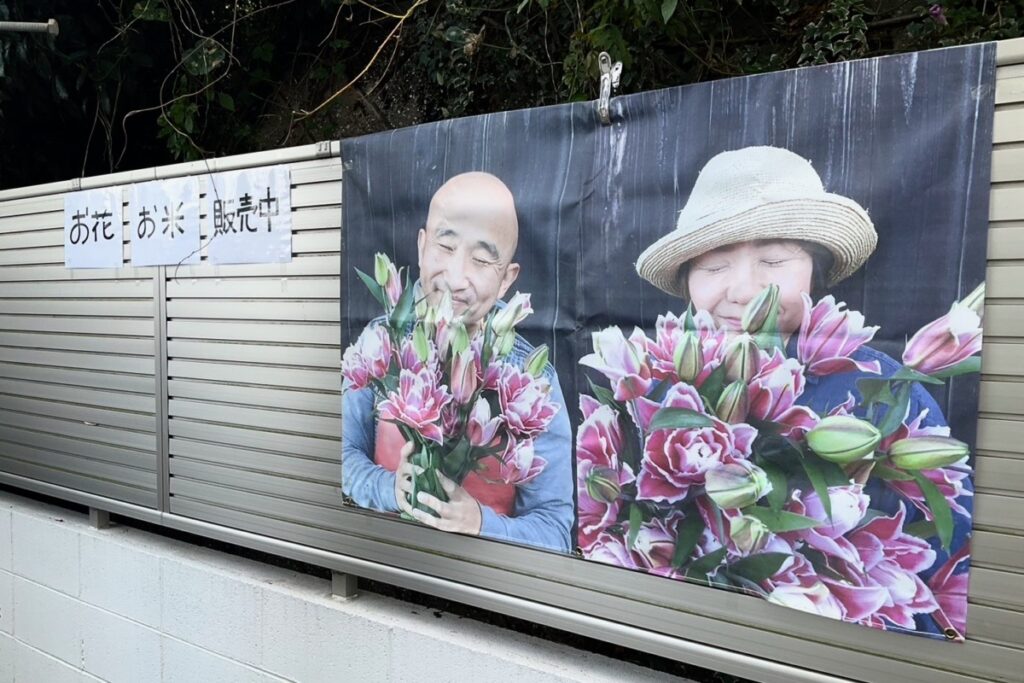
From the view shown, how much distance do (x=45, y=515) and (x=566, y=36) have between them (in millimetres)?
3752

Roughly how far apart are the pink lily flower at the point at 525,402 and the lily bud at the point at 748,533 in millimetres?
625

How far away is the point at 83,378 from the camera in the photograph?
157 inches

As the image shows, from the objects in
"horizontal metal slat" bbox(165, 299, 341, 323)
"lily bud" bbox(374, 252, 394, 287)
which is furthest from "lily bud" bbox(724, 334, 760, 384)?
"horizontal metal slat" bbox(165, 299, 341, 323)

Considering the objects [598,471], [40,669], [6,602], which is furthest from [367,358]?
[6,602]

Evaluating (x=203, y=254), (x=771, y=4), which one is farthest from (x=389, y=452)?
(x=771, y=4)

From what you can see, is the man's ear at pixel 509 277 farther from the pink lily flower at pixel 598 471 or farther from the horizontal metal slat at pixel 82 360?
the horizontal metal slat at pixel 82 360

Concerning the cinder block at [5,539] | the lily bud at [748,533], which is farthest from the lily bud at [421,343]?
the cinder block at [5,539]

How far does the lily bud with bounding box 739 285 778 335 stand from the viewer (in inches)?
79.0

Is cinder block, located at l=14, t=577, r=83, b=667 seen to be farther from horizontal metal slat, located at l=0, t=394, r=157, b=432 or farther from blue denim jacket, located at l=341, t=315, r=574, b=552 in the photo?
blue denim jacket, located at l=341, t=315, r=574, b=552

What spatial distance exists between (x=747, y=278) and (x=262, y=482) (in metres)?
2.18

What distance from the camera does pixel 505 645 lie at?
2641mm

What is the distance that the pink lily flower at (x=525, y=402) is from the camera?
2.41m

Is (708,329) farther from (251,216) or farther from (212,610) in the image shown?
(212,610)

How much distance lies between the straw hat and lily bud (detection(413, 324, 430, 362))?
2.72 ft
